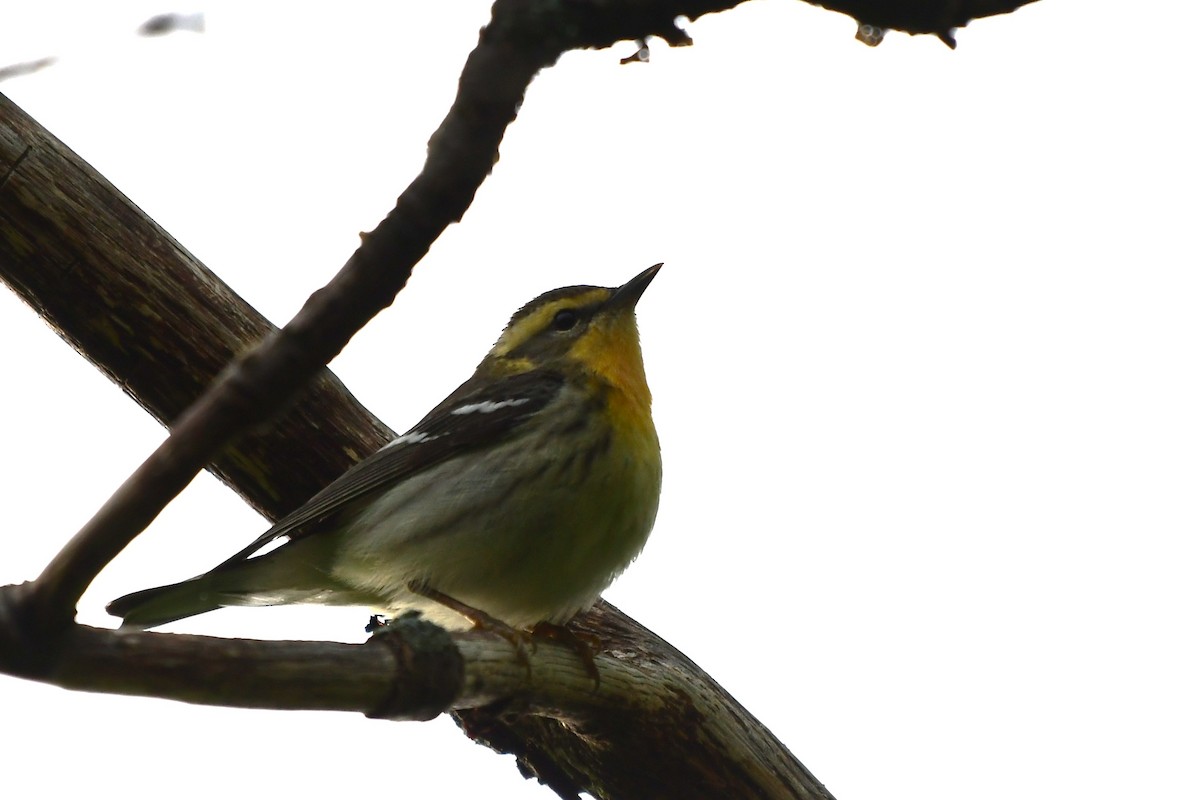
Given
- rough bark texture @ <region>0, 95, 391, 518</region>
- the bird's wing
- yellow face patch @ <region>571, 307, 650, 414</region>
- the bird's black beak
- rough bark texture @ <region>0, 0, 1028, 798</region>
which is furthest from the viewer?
the bird's black beak

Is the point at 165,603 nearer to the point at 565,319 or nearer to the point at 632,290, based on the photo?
the point at 565,319

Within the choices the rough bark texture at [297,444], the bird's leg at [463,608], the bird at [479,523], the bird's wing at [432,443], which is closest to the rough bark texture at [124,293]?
the rough bark texture at [297,444]

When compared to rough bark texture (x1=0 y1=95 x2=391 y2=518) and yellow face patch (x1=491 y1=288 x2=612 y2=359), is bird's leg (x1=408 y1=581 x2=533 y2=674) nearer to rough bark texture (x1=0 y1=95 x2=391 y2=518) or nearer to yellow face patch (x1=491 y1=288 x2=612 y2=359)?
rough bark texture (x1=0 y1=95 x2=391 y2=518)

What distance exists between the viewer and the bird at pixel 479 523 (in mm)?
5426

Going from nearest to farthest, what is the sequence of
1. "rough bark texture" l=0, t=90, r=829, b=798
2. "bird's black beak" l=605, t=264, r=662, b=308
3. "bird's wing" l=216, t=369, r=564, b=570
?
"rough bark texture" l=0, t=90, r=829, b=798 → "bird's wing" l=216, t=369, r=564, b=570 → "bird's black beak" l=605, t=264, r=662, b=308

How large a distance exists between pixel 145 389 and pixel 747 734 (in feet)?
10.7

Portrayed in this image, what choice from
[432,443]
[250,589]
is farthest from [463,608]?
[250,589]

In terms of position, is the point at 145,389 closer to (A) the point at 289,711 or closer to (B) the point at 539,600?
(B) the point at 539,600

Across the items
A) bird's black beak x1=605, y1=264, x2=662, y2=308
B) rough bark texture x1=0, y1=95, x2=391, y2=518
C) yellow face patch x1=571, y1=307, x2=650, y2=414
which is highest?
bird's black beak x1=605, y1=264, x2=662, y2=308

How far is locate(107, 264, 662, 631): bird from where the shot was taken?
5.43 metres

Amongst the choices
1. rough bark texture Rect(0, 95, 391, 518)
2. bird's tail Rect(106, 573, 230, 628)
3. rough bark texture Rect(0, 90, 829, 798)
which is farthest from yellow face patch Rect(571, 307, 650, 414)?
bird's tail Rect(106, 573, 230, 628)

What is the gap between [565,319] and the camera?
6.93 metres

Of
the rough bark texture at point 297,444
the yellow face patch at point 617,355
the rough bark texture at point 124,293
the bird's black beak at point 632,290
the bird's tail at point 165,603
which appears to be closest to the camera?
the rough bark texture at point 297,444

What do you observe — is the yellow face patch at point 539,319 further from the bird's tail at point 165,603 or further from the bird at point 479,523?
the bird's tail at point 165,603
